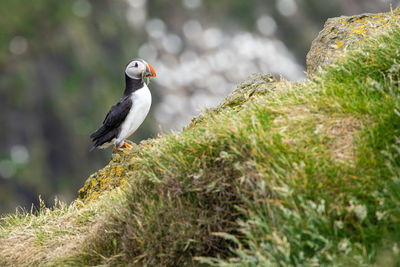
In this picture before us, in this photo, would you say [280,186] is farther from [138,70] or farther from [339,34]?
[138,70]

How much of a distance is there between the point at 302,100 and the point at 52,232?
2.92 metres

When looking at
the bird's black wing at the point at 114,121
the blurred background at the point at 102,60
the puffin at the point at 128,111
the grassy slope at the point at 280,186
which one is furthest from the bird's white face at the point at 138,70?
the blurred background at the point at 102,60

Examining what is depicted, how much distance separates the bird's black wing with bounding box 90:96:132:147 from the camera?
8.50 m

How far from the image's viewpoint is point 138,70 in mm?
8789

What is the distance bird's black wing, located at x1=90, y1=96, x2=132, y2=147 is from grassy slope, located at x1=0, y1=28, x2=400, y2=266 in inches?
162

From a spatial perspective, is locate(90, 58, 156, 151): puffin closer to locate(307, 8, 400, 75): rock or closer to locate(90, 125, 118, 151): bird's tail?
locate(90, 125, 118, 151): bird's tail

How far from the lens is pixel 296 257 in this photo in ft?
10.2

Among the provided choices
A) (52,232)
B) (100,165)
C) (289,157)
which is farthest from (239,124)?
(100,165)

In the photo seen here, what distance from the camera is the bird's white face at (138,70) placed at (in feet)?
28.8

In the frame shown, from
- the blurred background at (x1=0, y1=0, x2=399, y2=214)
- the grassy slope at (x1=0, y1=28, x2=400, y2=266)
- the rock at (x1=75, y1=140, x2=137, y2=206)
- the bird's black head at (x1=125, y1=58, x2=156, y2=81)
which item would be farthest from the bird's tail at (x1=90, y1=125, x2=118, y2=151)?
the blurred background at (x1=0, y1=0, x2=399, y2=214)

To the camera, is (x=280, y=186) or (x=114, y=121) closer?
(x=280, y=186)

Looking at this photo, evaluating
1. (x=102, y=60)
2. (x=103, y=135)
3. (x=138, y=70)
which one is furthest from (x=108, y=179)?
(x=102, y=60)

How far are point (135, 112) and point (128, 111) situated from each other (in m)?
0.13

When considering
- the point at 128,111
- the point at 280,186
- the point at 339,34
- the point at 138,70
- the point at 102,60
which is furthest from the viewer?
the point at 102,60
